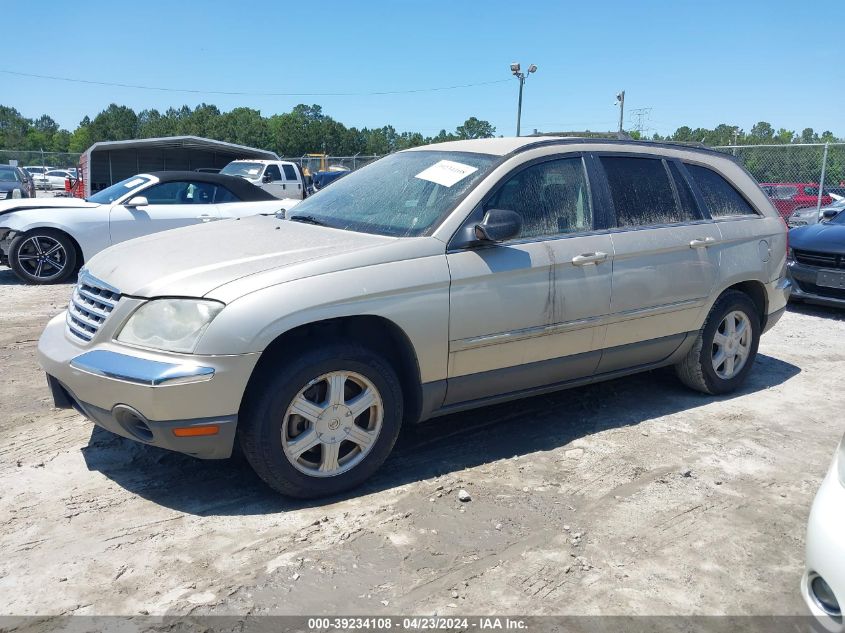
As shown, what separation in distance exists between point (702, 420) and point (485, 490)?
6.39 ft

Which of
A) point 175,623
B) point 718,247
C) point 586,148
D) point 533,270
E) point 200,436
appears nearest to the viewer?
point 175,623

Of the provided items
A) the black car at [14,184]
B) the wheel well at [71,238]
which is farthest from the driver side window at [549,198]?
the black car at [14,184]

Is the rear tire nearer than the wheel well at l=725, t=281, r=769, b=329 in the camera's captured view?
Yes

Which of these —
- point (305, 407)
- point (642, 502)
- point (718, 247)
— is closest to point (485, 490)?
point (642, 502)

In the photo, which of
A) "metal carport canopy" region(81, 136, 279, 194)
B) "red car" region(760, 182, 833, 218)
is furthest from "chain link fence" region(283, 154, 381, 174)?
"red car" region(760, 182, 833, 218)

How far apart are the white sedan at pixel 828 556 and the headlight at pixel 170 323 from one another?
2465 mm

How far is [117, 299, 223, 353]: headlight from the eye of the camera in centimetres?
326

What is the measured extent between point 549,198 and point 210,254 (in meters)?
2.01

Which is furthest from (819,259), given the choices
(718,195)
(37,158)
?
(37,158)

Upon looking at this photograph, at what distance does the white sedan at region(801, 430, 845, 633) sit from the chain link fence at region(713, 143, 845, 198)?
14.6 metres

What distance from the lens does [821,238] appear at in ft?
28.1

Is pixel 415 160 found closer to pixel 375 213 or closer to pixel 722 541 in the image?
pixel 375 213

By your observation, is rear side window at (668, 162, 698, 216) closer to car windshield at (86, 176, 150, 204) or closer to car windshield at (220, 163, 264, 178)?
car windshield at (86, 176, 150, 204)

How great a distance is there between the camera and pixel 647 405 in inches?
205
